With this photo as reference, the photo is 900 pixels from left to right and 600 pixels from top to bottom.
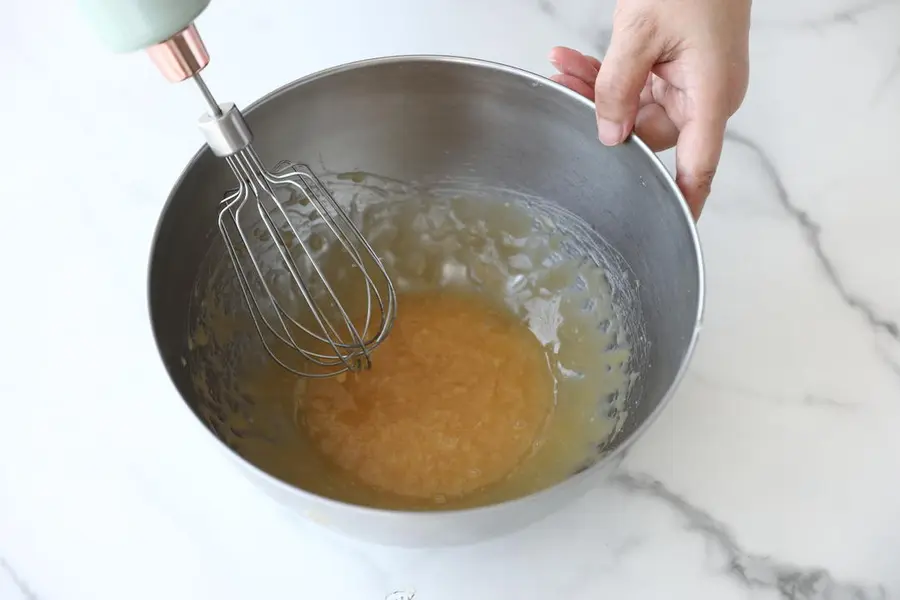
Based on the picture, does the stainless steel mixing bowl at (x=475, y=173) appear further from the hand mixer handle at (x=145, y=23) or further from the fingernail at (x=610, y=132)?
the hand mixer handle at (x=145, y=23)

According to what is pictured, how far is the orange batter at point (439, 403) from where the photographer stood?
0.63 m

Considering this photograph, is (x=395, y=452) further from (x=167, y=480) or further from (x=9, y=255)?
(x=9, y=255)

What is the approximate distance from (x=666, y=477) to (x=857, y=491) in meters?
0.16

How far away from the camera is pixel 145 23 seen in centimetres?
42

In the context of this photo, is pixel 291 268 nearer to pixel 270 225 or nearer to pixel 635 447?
pixel 270 225

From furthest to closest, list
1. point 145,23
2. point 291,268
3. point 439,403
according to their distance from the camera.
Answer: point 439,403, point 291,268, point 145,23

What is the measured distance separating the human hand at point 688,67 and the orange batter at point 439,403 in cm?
22

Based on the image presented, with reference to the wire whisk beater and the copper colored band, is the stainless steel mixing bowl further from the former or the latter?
the copper colored band

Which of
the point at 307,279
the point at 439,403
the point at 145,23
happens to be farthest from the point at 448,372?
the point at 145,23

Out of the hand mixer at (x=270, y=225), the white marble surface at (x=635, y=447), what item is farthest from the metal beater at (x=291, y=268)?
the white marble surface at (x=635, y=447)

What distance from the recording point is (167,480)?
63 centimetres

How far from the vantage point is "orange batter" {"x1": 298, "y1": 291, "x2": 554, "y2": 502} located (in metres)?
0.63

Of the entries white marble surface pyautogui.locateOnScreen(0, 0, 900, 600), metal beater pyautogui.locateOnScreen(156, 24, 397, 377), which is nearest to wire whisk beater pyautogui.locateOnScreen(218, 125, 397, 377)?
metal beater pyautogui.locateOnScreen(156, 24, 397, 377)

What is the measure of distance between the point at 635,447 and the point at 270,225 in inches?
14.1
